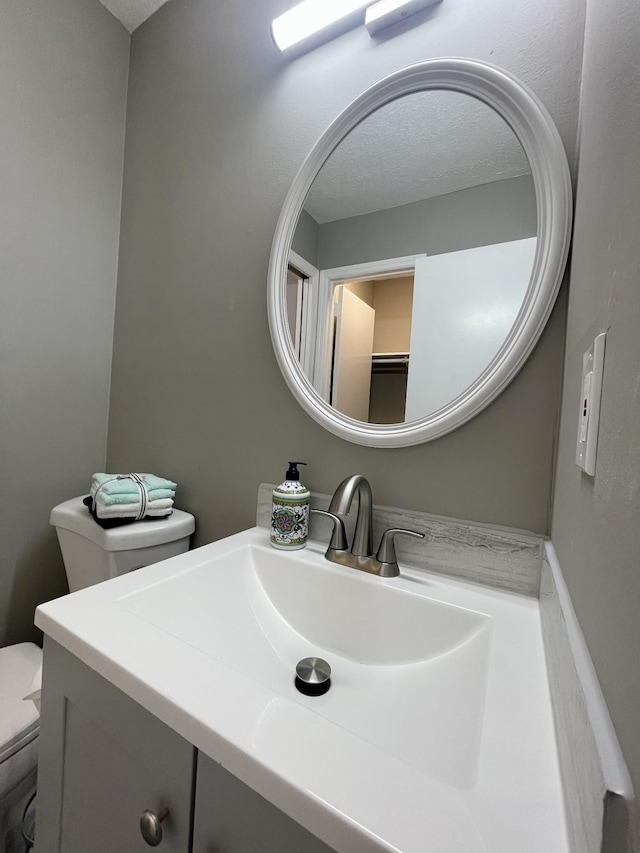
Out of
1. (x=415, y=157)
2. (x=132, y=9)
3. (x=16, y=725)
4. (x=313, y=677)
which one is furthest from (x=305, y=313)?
(x=132, y=9)

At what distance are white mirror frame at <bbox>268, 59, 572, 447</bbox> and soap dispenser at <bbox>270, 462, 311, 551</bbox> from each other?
16cm

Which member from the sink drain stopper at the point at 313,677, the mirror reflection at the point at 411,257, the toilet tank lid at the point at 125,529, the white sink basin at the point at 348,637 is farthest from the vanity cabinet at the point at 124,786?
the mirror reflection at the point at 411,257

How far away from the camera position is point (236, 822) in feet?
1.10

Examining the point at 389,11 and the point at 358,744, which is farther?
the point at 389,11

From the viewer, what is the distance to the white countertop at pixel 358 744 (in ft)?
0.86

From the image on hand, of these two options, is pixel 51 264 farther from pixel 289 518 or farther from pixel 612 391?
pixel 612 391

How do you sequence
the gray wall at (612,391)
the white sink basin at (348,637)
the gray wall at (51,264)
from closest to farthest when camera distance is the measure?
1. the gray wall at (612,391)
2. the white sink basin at (348,637)
3. the gray wall at (51,264)

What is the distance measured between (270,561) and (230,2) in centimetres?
155

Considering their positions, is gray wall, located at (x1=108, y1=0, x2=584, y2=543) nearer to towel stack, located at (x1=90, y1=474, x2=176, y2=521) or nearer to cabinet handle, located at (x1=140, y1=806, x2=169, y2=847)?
towel stack, located at (x1=90, y1=474, x2=176, y2=521)

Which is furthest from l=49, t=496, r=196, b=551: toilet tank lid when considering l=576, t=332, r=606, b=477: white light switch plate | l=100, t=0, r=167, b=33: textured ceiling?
l=100, t=0, r=167, b=33: textured ceiling

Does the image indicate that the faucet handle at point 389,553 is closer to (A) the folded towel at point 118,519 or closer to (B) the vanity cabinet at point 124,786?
(B) the vanity cabinet at point 124,786

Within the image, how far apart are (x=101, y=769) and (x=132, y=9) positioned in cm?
199

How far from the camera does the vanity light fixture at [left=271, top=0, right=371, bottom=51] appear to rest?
0.84 metres

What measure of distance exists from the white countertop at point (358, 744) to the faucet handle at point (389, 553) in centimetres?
18
